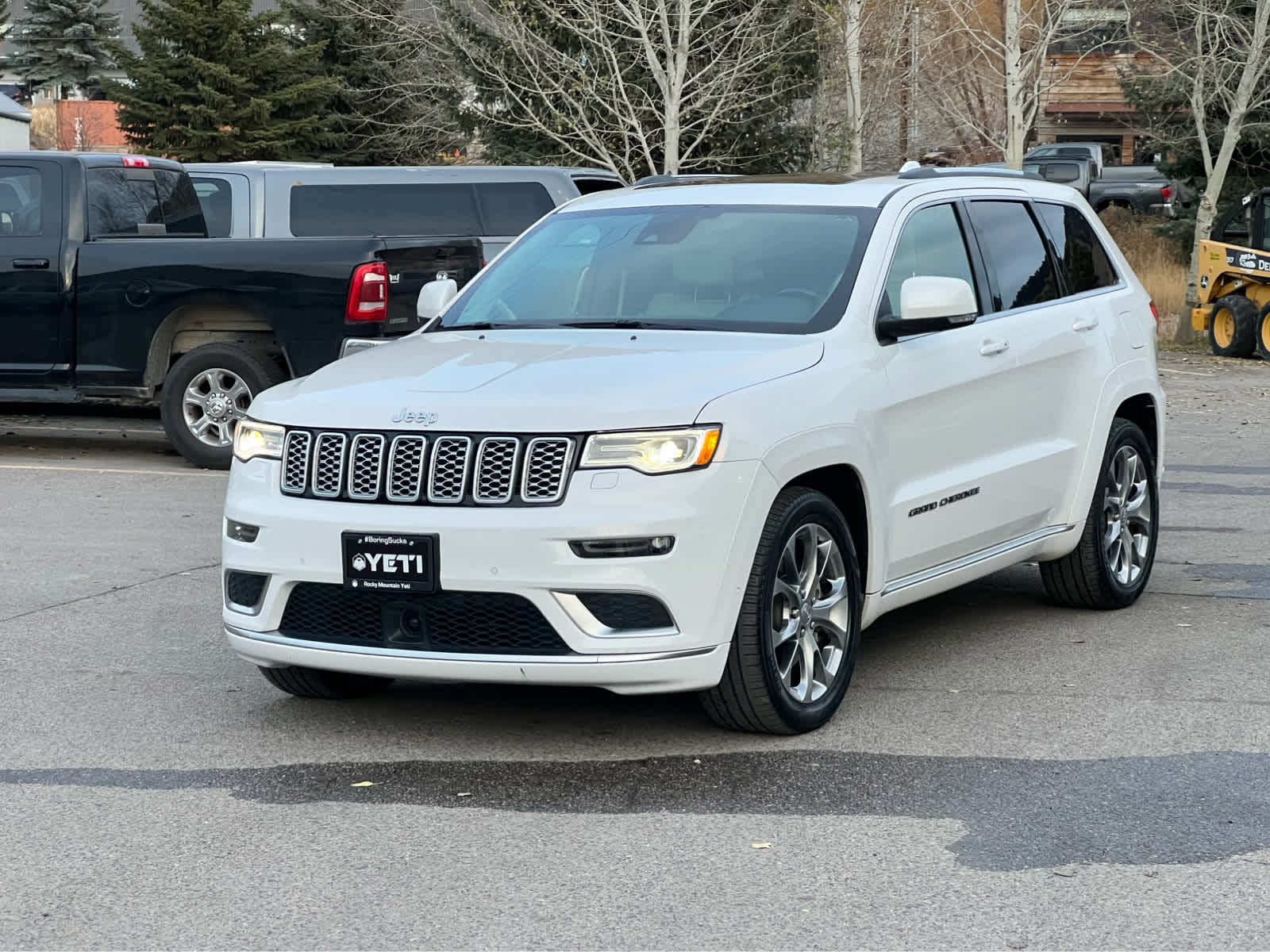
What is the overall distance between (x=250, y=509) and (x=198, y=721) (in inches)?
33.2

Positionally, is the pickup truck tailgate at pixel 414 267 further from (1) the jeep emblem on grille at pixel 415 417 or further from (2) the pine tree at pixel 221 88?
(2) the pine tree at pixel 221 88

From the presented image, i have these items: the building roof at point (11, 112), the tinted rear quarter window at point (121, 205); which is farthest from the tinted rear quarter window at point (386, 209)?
the building roof at point (11, 112)

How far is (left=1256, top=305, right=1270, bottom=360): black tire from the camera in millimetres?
22766

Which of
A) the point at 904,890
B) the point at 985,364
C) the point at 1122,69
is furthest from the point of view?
the point at 1122,69

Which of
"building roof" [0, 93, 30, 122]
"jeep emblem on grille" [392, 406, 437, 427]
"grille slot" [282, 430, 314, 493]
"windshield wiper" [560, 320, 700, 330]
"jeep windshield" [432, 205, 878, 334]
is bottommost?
"building roof" [0, 93, 30, 122]

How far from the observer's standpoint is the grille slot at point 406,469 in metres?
5.61

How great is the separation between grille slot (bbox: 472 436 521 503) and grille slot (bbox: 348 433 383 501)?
33 cm

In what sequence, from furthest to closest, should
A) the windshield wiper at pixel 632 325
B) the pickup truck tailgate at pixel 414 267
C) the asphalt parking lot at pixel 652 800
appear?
the pickup truck tailgate at pixel 414 267 < the windshield wiper at pixel 632 325 < the asphalt parking lot at pixel 652 800

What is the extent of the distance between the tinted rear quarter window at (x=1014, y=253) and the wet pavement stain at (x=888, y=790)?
235cm

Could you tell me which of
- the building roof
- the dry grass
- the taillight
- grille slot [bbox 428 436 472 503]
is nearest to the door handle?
grille slot [bbox 428 436 472 503]

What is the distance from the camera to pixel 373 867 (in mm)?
4773

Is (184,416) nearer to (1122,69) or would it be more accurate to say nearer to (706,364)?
(706,364)

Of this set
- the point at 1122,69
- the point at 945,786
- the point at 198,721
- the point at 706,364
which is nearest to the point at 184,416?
the point at 198,721

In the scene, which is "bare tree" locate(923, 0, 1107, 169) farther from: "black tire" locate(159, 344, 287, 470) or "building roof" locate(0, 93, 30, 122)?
"building roof" locate(0, 93, 30, 122)
